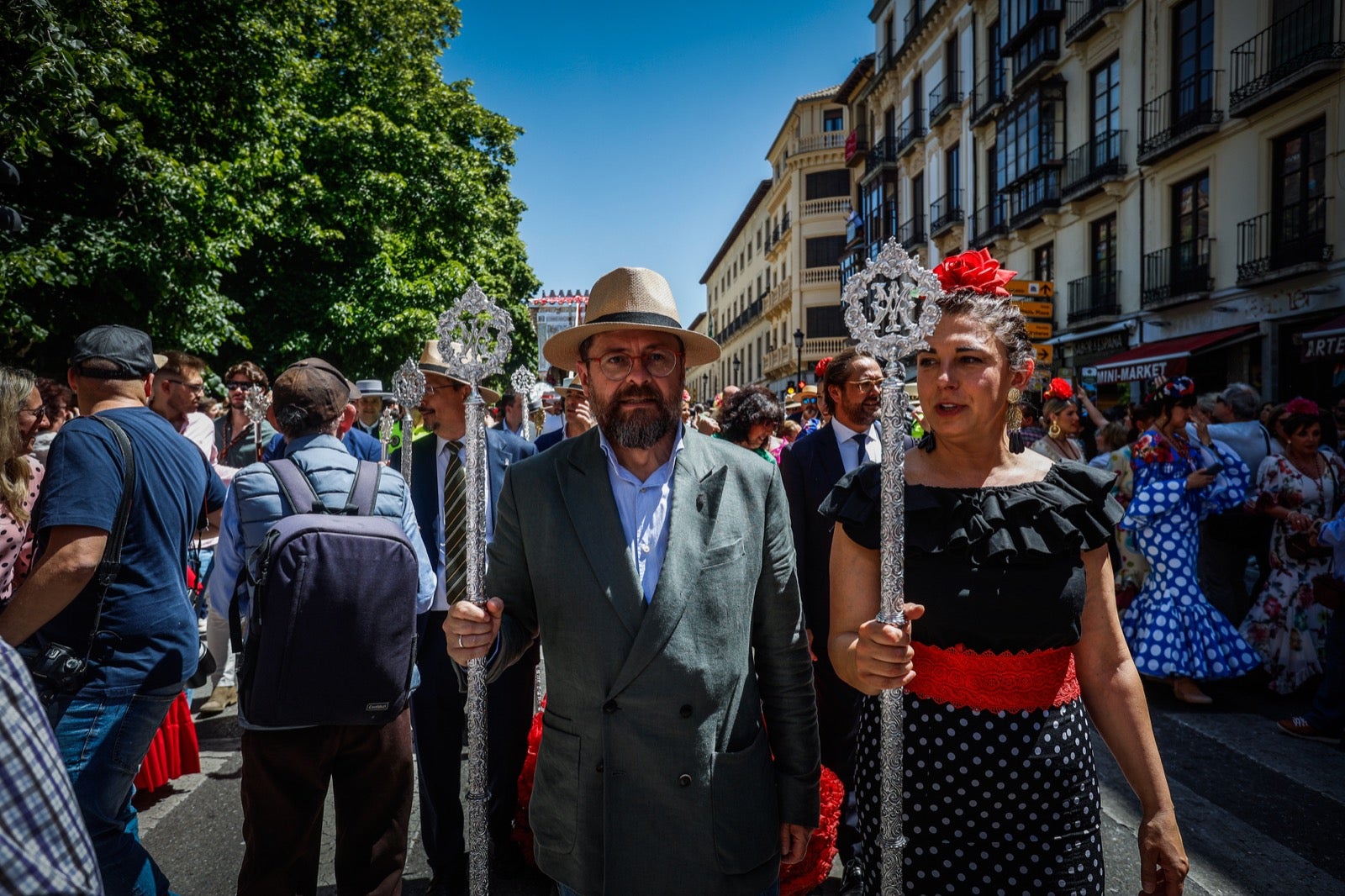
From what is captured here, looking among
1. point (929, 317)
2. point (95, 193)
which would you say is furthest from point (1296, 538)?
point (95, 193)

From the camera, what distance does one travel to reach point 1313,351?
1197 cm

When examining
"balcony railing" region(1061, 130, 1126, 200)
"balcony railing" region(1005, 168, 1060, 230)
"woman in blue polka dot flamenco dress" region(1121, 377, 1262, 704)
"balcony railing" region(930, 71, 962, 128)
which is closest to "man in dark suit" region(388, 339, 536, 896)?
"woman in blue polka dot flamenco dress" region(1121, 377, 1262, 704)

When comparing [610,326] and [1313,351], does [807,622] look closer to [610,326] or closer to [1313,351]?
[610,326]

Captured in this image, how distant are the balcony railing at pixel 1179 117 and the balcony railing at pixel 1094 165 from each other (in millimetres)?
767

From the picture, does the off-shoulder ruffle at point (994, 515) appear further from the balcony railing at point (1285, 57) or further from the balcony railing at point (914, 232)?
the balcony railing at point (914, 232)

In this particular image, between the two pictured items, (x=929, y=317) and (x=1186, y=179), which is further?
(x=1186, y=179)

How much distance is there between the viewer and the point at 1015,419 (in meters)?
2.53

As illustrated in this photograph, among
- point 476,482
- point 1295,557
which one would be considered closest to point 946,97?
point 1295,557

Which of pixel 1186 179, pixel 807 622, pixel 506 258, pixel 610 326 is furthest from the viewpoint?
pixel 506 258

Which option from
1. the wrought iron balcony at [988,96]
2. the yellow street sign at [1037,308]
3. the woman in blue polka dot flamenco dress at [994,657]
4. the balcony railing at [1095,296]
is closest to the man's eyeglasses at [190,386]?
the woman in blue polka dot flamenco dress at [994,657]

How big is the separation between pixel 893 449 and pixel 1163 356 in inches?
657

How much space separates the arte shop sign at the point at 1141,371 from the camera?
15727 millimetres

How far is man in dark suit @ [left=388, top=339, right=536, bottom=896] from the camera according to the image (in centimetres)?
342

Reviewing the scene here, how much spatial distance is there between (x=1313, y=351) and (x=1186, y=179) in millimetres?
6377
